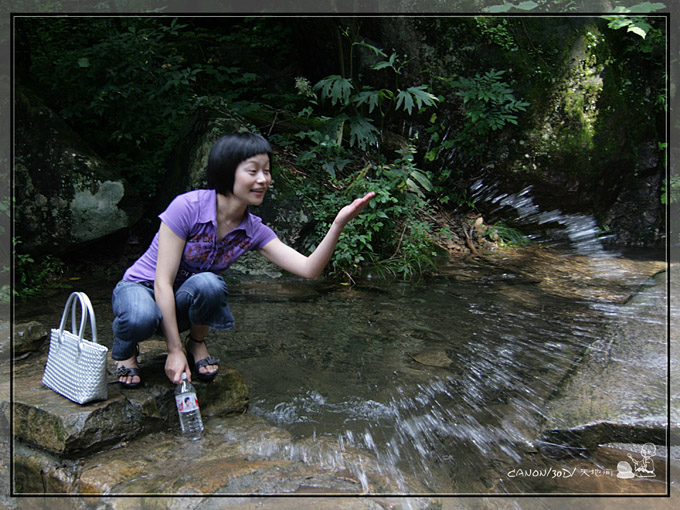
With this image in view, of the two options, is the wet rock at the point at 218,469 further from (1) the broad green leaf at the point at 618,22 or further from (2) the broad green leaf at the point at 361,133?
(1) the broad green leaf at the point at 618,22

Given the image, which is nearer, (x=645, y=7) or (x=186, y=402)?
(x=186, y=402)

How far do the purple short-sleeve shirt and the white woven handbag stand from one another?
329 millimetres

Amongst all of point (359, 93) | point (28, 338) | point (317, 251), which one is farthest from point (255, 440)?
point (359, 93)

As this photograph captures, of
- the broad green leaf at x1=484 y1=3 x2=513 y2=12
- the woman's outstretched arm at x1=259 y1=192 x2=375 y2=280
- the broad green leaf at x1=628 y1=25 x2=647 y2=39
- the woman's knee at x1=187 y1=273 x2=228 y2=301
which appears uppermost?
the broad green leaf at x1=484 y1=3 x2=513 y2=12

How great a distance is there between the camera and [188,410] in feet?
7.08

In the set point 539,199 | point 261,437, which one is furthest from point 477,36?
point 261,437

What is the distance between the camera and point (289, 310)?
4.15 m

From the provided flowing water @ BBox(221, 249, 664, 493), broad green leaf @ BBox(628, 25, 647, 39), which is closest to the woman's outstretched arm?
flowing water @ BBox(221, 249, 664, 493)

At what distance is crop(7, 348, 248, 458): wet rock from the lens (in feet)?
6.43

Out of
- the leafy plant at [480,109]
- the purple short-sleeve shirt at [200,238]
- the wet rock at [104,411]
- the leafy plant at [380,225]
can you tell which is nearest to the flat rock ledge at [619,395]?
the wet rock at [104,411]

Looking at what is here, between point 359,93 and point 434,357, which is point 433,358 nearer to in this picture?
point 434,357

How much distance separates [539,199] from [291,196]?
3326 mm

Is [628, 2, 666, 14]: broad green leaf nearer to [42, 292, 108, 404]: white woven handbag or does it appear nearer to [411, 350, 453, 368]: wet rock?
[411, 350, 453, 368]: wet rock

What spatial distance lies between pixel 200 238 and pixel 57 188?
3.19 m
